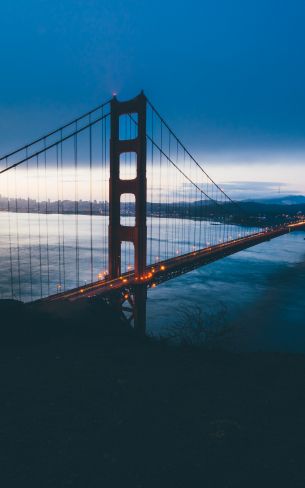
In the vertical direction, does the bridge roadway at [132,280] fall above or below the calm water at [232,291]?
above

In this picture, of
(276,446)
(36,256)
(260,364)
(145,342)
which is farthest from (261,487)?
(36,256)

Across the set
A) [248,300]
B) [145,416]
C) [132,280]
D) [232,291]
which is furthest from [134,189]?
[232,291]

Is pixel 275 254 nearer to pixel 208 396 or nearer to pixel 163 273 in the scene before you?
pixel 163 273

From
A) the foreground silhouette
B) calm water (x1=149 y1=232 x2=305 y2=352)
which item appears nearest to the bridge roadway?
calm water (x1=149 y1=232 x2=305 y2=352)

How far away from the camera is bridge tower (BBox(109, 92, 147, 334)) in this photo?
20250 millimetres

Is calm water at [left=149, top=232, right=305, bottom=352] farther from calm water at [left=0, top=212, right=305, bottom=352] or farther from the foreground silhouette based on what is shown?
the foreground silhouette

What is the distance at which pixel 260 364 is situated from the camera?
816 centimetres

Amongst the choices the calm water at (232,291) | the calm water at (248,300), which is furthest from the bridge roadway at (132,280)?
the calm water at (248,300)

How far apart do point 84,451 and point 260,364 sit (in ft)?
16.8

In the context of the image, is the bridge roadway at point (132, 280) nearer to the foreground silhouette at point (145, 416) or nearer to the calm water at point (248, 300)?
the calm water at point (248, 300)

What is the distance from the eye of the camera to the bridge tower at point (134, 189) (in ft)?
66.4

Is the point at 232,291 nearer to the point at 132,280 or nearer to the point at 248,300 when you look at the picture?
the point at 248,300

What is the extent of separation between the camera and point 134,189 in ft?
68.4

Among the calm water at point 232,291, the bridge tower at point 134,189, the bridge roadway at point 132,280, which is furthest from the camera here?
the calm water at point 232,291
